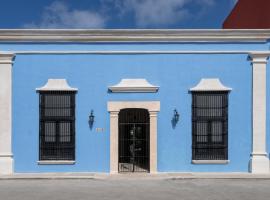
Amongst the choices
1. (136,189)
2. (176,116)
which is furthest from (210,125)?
(136,189)

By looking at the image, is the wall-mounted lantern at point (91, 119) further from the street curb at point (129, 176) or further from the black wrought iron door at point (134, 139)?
the street curb at point (129, 176)

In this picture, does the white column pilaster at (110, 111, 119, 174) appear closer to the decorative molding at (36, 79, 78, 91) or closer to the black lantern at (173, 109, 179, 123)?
the decorative molding at (36, 79, 78, 91)

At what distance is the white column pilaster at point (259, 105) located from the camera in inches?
560

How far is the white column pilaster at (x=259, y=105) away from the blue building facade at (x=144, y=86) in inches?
1.3

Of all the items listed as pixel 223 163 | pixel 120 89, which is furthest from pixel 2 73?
pixel 223 163

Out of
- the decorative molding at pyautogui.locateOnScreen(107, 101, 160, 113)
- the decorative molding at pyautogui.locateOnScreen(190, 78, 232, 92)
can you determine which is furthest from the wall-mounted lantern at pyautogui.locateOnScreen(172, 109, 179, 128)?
the decorative molding at pyautogui.locateOnScreen(190, 78, 232, 92)

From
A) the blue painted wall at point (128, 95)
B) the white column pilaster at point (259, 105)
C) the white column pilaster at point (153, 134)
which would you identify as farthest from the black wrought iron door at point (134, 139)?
the white column pilaster at point (259, 105)

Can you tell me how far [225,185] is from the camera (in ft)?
39.3

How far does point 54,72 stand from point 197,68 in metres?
4.73

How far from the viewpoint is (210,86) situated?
560 inches

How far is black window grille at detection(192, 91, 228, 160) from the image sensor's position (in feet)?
46.9

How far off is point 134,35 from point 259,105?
15.5 ft

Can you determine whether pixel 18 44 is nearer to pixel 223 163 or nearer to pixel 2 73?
pixel 2 73

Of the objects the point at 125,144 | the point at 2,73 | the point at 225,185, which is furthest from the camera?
the point at 125,144
